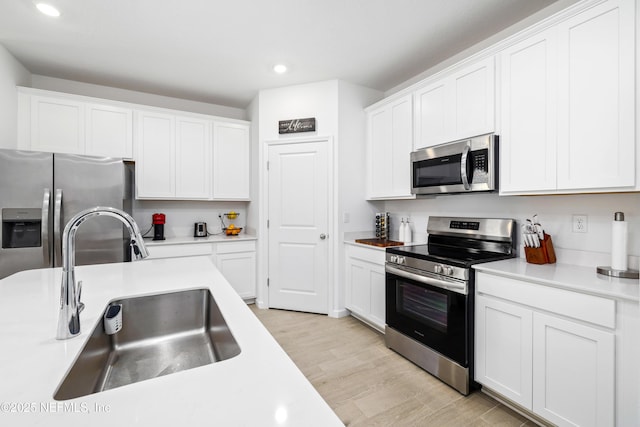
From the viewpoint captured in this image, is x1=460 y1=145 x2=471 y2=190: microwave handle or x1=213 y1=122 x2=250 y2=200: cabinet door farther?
x1=213 y1=122 x2=250 y2=200: cabinet door

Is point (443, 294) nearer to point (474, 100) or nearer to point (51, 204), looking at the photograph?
point (474, 100)

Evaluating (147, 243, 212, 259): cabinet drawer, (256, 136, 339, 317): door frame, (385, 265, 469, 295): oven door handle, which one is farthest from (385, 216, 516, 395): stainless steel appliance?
(147, 243, 212, 259): cabinet drawer

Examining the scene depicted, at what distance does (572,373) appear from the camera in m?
1.46

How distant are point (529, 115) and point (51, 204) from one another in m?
3.76

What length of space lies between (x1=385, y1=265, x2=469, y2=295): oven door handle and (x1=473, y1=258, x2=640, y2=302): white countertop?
166 millimetres

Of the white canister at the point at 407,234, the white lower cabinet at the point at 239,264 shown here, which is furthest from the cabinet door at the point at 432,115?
the white lower cabinet at the point at 239,264

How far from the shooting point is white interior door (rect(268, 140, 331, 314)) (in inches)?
129

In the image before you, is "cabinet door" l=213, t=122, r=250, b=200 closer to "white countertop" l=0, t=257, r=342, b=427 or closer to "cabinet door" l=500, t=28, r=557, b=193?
"white countertop" l=0, t=257, r=342, b=427

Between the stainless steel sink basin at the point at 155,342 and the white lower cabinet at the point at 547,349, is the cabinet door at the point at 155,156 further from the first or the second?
the white lower cabinet at the point at 547,349

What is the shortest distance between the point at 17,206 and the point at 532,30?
13.3 ft

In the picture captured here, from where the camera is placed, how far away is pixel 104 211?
895mm

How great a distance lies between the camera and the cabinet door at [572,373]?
136 centimetres

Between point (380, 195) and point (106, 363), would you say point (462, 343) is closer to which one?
point (380, 195)

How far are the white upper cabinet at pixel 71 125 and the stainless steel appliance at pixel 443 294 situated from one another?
3157mm
